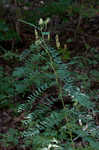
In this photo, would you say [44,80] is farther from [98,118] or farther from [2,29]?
[2,29]

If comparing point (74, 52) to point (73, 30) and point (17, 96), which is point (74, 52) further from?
point (17, 96)

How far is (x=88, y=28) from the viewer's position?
594 centimetres

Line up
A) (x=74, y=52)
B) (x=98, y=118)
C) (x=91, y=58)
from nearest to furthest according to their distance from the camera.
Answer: (x=98, y=118)
(x=91, y=58)
(x=74, y=52)

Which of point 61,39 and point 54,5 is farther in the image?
point 61,39

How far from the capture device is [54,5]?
4172mm

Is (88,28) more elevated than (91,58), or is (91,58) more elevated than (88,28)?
(88,28)

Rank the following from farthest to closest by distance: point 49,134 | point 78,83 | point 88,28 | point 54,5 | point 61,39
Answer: point 88,28 < point 61,39 < point 54,5 < point 78,83 < point 49,134

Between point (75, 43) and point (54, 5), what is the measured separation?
4.82 ft

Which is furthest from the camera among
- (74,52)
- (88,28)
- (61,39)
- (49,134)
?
(88,28)

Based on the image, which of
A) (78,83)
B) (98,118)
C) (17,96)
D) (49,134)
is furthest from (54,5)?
(49,134)

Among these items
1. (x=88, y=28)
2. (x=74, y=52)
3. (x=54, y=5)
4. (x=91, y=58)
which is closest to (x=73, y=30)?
(x=88, y=28)

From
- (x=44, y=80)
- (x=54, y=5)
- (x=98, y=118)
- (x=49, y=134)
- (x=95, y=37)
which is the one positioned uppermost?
(x=54, y=5)

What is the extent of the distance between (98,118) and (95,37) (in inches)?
111

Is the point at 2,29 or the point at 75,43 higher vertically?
the point at 2,29
